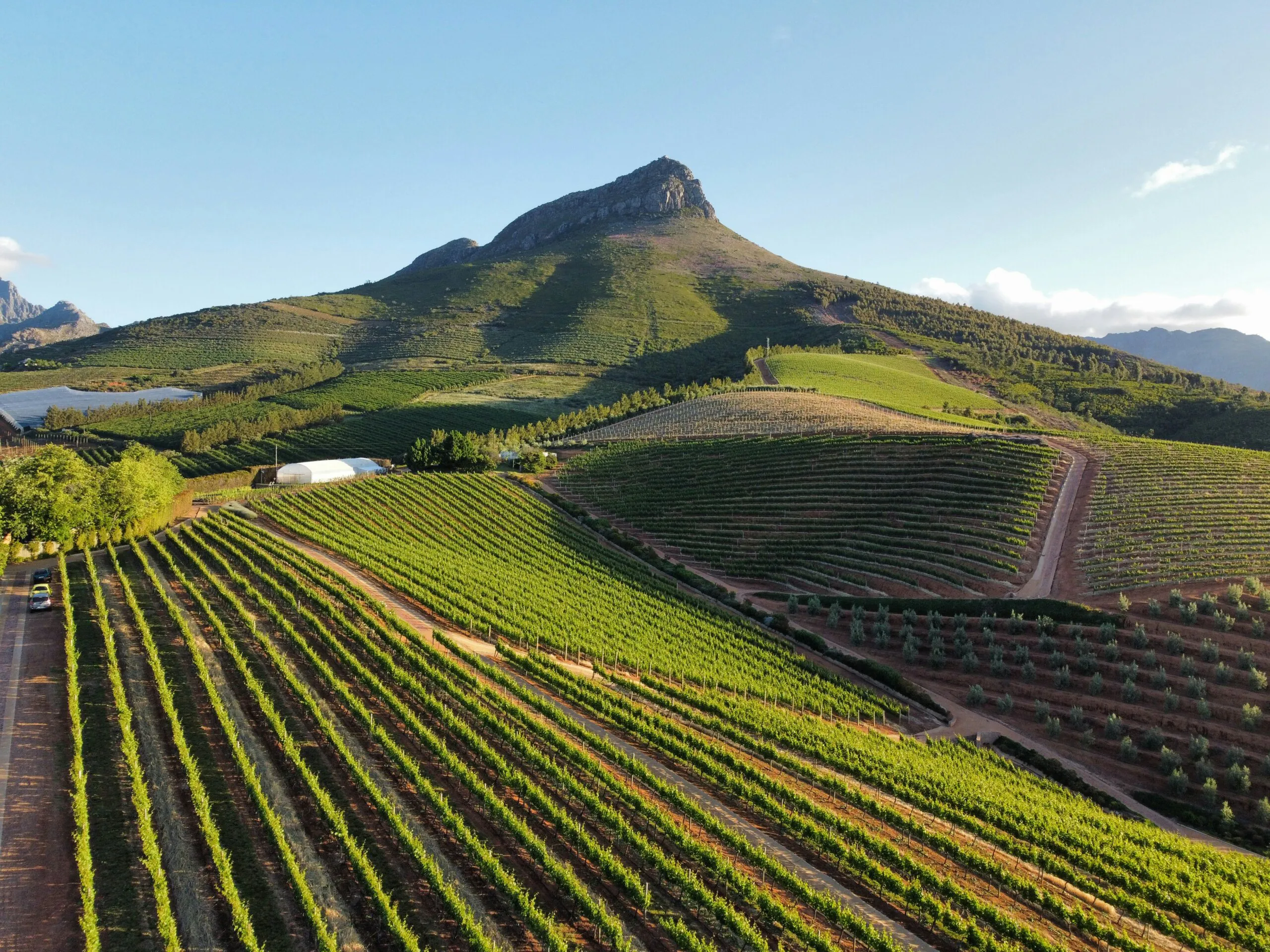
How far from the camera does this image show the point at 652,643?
33406 millimetres

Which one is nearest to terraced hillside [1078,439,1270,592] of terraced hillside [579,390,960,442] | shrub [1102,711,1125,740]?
shrub [1102,711,1125,740]

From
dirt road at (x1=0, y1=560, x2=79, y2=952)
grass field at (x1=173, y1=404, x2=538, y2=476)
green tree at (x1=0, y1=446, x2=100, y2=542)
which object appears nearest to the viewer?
dirt road at (x1=0, y1=560, x2=79, y2=952)

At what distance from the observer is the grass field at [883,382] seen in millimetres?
89981

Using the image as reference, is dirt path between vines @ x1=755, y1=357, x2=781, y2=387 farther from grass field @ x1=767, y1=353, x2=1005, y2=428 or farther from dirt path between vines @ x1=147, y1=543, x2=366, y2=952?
dirt path between vines @ x1=147, y1=543, x2=366, y2=952

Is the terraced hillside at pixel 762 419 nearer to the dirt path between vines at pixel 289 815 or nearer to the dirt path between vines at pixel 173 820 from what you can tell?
the dirt path between vines at pixel 289 815

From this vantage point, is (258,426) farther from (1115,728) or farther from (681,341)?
(1115,728)

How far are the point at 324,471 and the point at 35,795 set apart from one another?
5828 centimetres

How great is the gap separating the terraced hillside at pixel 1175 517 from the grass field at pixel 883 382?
2394 centimetres

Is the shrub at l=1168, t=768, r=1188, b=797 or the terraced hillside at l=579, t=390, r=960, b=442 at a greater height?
the terraced hillside at l=579, t=390, r=960, b=442

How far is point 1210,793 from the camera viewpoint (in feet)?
77.6

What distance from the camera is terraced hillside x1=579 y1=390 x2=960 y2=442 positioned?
7086 centimetres

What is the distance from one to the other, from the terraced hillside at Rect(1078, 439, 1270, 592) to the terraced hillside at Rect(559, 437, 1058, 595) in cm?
401

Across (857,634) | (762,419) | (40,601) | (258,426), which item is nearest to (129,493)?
(40,601)

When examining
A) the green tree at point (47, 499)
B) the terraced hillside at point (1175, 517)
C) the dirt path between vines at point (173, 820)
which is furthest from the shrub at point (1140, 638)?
the green tree at point (47, 499)
